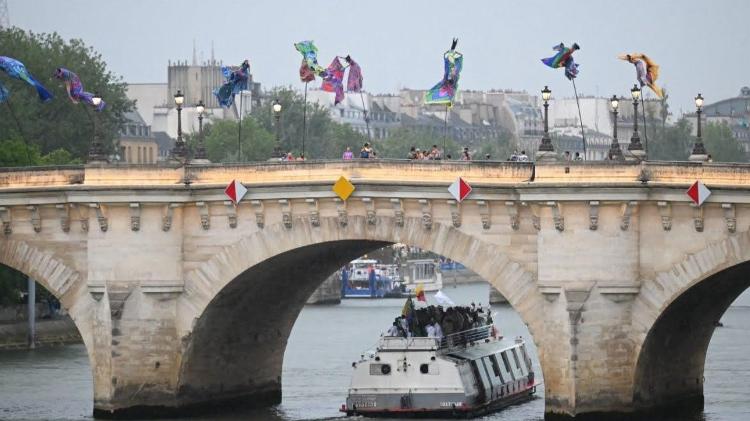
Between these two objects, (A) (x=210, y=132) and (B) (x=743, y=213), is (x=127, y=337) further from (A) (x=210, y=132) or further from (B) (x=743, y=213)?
(A) (x=210, y=132)

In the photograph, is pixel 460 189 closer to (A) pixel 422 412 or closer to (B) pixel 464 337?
(A) pixel 422 412

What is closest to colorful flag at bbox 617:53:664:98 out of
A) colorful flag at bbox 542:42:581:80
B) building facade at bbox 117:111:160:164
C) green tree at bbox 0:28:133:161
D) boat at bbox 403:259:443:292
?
colorful flag at bbox 542:42:581:80

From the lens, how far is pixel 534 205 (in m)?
55.2

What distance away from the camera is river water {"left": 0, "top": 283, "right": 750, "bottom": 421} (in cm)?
6322

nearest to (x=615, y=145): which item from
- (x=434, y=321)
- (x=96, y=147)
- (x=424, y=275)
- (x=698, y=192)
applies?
(x=698, y=192)

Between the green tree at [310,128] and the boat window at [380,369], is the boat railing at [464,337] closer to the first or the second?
the boat window at [380,369]

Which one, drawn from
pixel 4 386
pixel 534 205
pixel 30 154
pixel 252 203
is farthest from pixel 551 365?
pixel 30 154

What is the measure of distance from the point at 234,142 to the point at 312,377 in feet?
268

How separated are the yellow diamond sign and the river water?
7.49m

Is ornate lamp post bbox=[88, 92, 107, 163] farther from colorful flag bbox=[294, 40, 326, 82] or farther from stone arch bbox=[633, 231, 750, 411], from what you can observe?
stone arch bbox=[633, 231, 750, 411]

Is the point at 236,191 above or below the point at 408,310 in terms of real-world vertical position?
above

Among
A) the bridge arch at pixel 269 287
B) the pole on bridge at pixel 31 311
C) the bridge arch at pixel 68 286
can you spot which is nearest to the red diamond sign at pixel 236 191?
the bridge arch at pixel 269 287

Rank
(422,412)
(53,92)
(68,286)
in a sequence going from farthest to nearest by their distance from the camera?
(53,92) → (68,286) → (422,412)

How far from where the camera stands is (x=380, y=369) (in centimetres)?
6103
